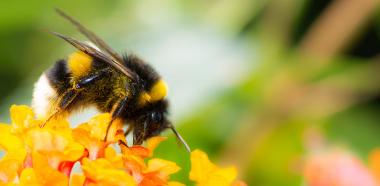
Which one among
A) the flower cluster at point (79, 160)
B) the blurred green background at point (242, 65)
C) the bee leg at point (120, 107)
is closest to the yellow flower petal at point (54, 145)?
the flower cluster at point (79, 160)

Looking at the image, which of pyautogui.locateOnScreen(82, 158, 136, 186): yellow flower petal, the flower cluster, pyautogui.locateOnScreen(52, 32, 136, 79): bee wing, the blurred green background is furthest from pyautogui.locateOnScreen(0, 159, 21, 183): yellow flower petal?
the blurred green background

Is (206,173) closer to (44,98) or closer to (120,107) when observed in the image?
(120,107)

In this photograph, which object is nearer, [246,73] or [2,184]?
[2,184]

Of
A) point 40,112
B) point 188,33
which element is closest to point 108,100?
point 40,112

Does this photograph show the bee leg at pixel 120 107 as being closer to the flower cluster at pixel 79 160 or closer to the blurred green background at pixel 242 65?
the flower cluster at pixel 79 160

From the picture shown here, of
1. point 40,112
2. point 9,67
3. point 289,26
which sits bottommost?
point 40,112

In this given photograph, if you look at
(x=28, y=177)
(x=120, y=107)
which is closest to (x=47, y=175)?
(x=28, y=177)

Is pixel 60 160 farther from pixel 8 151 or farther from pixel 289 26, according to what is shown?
pixel 289 26
